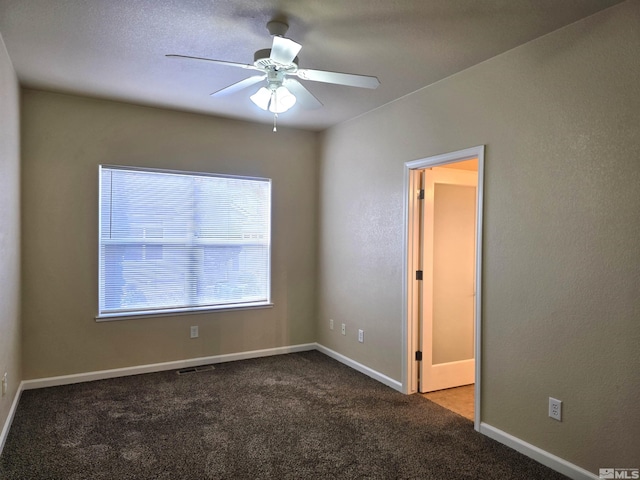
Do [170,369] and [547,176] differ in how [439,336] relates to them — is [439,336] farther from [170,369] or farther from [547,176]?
[170,369]

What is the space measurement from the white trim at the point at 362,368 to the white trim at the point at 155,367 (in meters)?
0.28

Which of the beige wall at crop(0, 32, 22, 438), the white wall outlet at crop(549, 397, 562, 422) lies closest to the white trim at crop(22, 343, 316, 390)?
the beige wall at crop(0, 32, 22, 438)

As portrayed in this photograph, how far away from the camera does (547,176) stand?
2.56m

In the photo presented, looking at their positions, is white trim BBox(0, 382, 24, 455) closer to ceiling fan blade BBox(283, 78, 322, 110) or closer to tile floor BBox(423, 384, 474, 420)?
ceiling fan blade BBox(283, 78, 322, 110)

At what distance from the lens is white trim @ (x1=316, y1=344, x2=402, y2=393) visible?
3814mm

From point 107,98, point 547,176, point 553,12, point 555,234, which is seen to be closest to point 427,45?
point 553,12

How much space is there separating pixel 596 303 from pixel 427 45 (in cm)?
185

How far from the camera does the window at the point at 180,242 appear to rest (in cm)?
404

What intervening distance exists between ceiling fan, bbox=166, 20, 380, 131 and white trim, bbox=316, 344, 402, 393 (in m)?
2.53

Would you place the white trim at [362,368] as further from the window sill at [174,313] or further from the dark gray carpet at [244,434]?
the window sill at [174,313]

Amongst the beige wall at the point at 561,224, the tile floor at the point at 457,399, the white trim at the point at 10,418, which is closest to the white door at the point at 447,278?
the tile floor at the point at 457,399

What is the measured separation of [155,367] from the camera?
4.20m

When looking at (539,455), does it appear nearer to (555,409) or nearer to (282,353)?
(555,409)

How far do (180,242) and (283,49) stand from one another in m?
2.75
